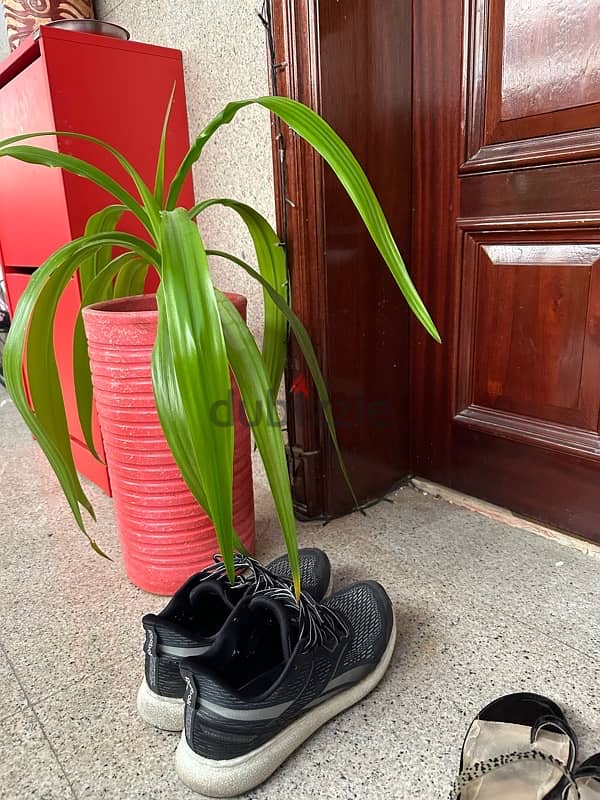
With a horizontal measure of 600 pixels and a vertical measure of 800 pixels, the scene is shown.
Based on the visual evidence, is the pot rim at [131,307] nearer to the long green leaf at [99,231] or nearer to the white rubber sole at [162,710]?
the long green leaf at [99,231]

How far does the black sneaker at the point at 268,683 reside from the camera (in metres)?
0.61

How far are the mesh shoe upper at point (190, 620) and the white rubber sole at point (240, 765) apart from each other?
8 cm

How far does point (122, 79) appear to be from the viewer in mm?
1253

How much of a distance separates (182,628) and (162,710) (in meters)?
0.10

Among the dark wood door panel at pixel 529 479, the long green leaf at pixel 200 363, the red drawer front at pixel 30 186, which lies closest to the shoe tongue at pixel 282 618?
the long green leaf at pixel 200 363

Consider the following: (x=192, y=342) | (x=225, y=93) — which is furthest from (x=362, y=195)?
(x=225, y=93)

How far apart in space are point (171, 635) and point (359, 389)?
0.66 meters

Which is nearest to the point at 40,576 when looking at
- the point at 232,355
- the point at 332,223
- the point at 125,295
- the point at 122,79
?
the point at 125,295

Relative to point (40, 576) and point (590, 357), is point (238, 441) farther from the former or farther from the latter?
point (590, 357)

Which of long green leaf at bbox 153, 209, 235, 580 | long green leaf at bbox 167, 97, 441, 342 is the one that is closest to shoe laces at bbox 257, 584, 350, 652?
long green leaf at bbox 153, 209, 235, 580

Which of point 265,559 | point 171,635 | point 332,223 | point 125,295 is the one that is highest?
point 332,223

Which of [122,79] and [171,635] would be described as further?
[122,79]

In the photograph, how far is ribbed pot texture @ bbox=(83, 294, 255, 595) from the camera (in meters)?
0.86

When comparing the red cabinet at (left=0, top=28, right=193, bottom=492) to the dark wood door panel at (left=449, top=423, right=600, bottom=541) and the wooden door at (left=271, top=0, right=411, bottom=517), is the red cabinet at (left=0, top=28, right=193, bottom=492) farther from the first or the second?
the dark wood door panel at (left=449, top=423, right=600, bottom=541)
